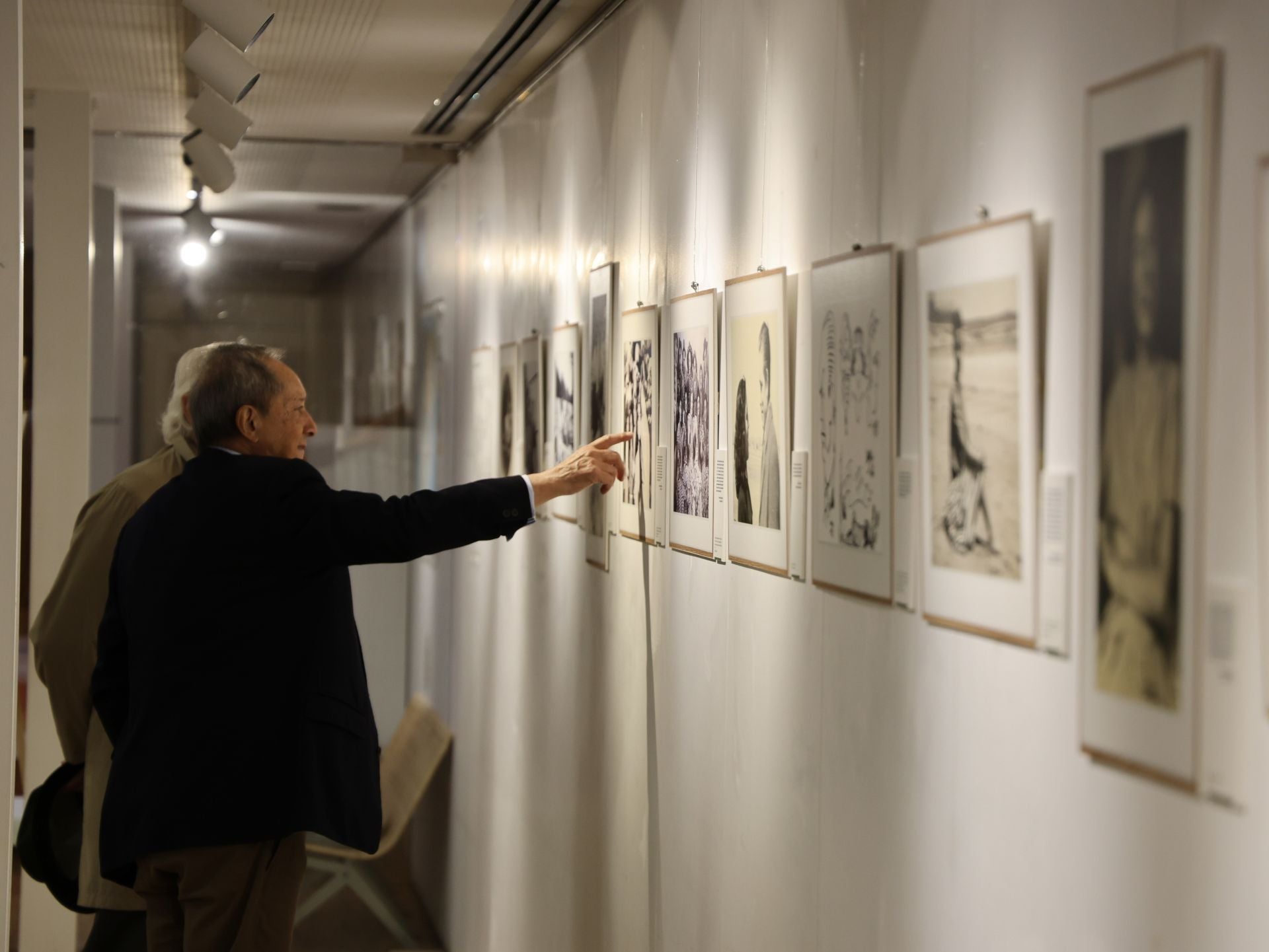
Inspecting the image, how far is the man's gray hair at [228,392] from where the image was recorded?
3.41m

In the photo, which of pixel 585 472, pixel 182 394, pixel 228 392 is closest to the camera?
pixel 228 392

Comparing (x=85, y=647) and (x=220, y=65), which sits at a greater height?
(x=220, y=65)

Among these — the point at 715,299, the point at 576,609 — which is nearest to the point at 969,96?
the point at 715,299

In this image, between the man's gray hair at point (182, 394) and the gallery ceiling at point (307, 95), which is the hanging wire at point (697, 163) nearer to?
the gallery ceiling at point (307, 95)

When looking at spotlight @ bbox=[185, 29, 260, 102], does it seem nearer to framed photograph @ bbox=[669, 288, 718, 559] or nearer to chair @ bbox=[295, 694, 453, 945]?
framed photograph @ bbox=[669, 288, 718, 559]

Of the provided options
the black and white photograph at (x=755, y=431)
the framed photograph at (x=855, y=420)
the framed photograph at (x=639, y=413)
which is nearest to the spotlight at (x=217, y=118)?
the framed photograph at (x=639, y=413)

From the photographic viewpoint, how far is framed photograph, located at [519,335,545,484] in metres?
4.80

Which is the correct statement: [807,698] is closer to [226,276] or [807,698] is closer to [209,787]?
[209,787]

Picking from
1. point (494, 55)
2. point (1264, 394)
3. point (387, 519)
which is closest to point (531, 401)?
point (494, 55)

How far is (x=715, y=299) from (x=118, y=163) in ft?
14.4

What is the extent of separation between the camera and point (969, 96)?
6.36 ft

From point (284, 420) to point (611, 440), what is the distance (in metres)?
0.82

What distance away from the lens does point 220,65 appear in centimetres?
438

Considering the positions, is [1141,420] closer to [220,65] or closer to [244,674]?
[244,674]
